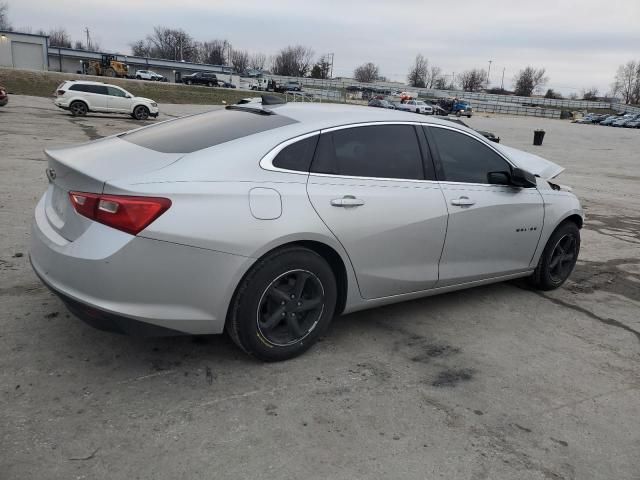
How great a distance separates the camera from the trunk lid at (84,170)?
296 centimetres

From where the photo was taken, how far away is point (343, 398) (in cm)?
309

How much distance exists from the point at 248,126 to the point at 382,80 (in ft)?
534

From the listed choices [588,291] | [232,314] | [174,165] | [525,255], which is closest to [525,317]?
[525,255]

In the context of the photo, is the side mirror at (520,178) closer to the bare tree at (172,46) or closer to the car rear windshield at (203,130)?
the car rear windshield at (203,130)

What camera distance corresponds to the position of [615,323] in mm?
4594

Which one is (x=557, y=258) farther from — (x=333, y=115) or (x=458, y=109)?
(x=458, y=109)

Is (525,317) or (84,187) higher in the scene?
(84,187)

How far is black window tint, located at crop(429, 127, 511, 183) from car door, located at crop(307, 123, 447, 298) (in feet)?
0.65

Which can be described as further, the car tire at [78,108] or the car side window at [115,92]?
the car side window at [115,92]

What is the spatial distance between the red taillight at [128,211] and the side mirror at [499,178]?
8.99 ft

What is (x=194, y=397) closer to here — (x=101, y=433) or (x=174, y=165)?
(x=101, y=433)

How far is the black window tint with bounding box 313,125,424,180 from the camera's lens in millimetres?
3531

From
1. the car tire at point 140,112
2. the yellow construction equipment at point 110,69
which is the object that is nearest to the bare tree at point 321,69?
the yellow construction equipment at point 110,69

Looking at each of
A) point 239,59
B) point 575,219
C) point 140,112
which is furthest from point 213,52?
point 575,219
